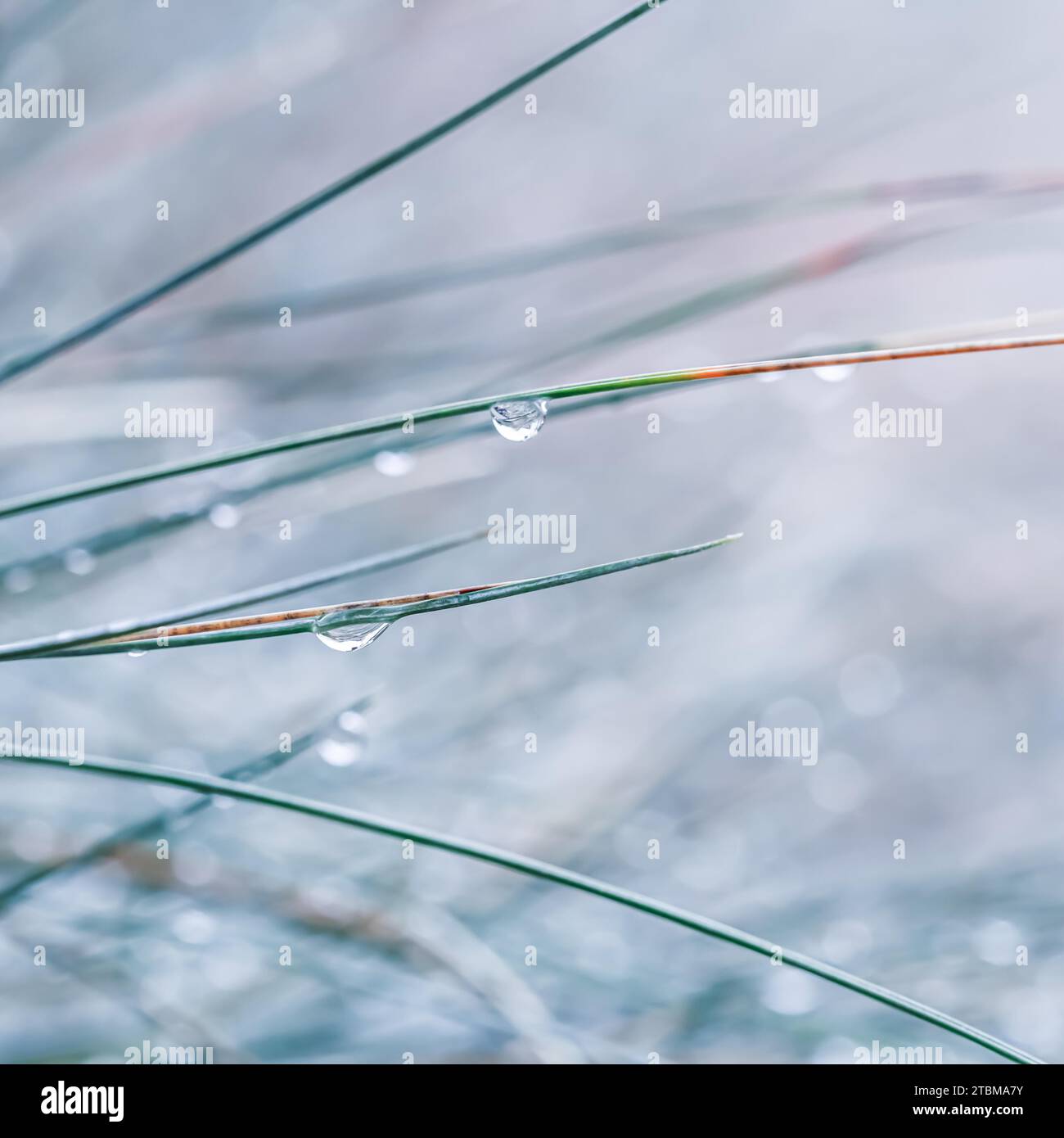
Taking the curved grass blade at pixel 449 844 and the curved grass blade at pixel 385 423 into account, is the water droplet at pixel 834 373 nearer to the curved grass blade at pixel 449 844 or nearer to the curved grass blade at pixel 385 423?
the curved grass blade at pixel 385 423

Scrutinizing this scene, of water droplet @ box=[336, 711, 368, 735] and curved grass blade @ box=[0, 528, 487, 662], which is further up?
curved grass blade @ box=[0, 528, 487, 662]

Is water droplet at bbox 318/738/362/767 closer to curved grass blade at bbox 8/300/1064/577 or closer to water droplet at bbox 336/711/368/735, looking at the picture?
water droplet at bbox 336/711/368/735

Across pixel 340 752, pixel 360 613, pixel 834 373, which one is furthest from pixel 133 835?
pixel 834 373

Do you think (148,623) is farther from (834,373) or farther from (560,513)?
(834,373)

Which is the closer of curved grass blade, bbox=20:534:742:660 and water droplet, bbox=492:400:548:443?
curved grass blade, bbox=20:534:742:660

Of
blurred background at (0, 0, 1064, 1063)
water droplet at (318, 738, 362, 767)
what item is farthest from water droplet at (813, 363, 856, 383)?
water droplet at (318, 738, 362, 767)
